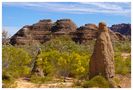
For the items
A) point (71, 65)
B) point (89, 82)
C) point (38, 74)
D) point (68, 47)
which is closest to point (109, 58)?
point (89, 82)

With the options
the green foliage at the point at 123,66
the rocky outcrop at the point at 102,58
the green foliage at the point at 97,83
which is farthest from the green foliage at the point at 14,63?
the green foliage at the point at 123,66

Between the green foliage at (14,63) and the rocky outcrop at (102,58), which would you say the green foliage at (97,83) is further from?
the green foliage at (14,63)

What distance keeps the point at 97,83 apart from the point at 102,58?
77 centimetres

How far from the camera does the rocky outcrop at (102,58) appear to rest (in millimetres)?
8984

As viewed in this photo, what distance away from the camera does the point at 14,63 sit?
1048cm

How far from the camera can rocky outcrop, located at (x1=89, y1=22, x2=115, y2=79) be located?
Result: 8984 mm

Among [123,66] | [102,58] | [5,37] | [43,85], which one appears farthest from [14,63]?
[123,66]

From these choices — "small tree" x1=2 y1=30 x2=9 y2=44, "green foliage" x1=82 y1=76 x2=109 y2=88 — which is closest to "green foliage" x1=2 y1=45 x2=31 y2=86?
"small tree" x1=2 y1=30 x2=9 y2=44

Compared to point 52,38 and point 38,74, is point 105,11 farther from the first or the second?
point 52,38

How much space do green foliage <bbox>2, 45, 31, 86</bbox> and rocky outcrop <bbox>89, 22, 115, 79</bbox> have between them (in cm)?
185

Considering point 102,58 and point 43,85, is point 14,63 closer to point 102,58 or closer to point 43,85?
point 43,85

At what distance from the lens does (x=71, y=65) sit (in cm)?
1034

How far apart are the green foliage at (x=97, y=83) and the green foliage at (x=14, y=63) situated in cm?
168

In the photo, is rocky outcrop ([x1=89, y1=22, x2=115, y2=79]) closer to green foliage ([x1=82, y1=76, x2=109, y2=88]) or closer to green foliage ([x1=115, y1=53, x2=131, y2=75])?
green foliage ([x1=82, y1=76, x2=109, y2=88])
